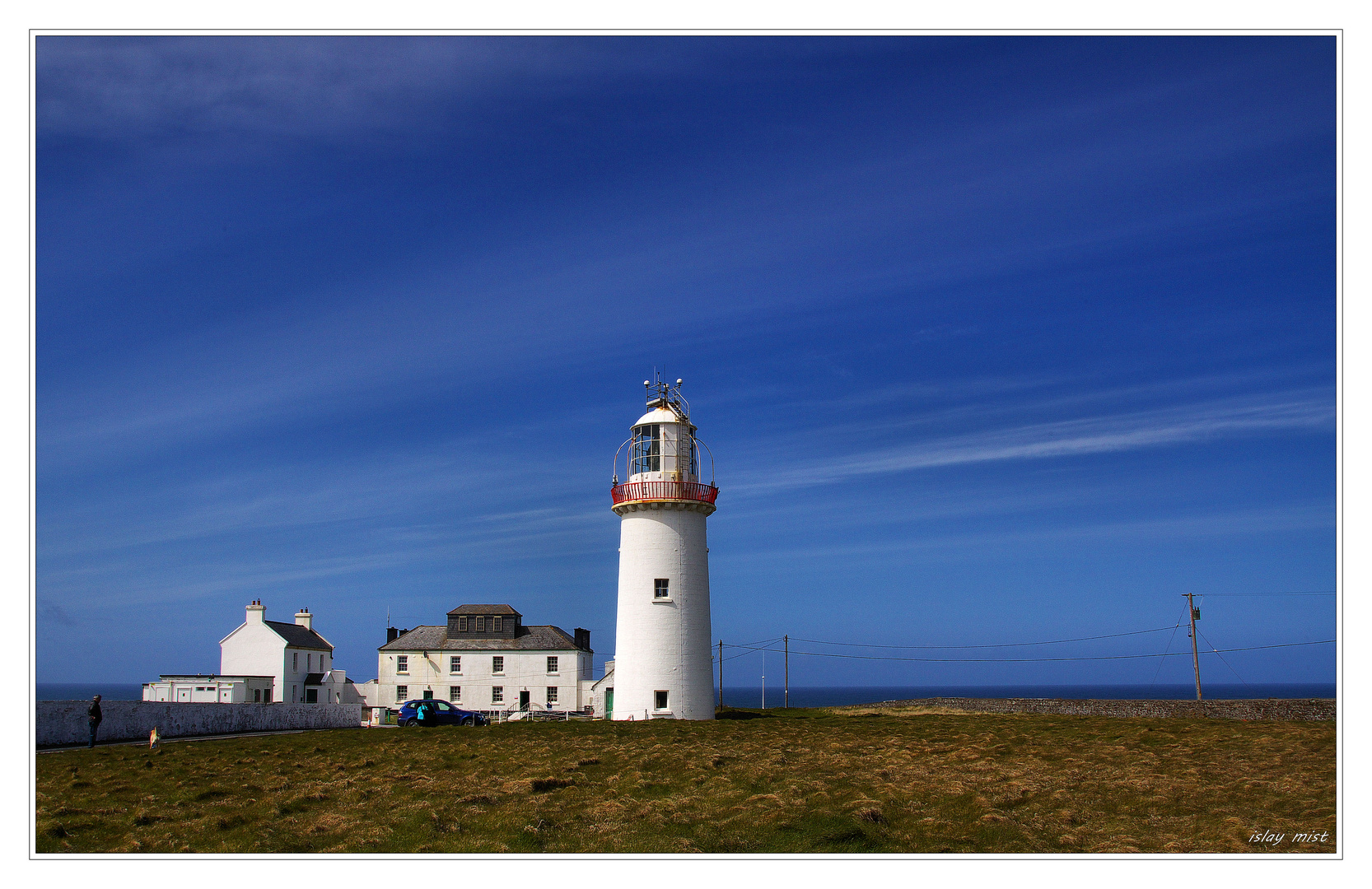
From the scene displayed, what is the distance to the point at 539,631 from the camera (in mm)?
51125

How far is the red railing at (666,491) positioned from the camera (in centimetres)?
3562

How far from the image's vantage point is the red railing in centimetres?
3562

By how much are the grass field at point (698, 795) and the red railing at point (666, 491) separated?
1010 centimetres

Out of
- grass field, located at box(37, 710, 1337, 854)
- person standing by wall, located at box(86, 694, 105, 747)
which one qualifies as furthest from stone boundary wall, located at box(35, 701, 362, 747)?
grass field, located at box(37, 710, 1337, 854)

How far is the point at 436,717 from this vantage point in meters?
37.3

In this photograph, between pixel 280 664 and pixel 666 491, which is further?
pixel 280 664

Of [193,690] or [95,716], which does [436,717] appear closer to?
[193,690]

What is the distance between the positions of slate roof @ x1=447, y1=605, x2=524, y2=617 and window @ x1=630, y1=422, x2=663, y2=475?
18088 mm

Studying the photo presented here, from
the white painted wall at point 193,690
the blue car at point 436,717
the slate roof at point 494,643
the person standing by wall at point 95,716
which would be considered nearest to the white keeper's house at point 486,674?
the slate roof at point 494,643

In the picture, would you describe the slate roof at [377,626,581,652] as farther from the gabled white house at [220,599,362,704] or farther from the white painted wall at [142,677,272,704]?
the white painted wall at [142,677,272,704]

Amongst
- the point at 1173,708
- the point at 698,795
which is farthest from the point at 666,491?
the point at 1173,708

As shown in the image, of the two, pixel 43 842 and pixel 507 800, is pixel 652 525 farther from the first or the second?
pixel 43 842

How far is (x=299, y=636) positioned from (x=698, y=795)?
38.8 meters
